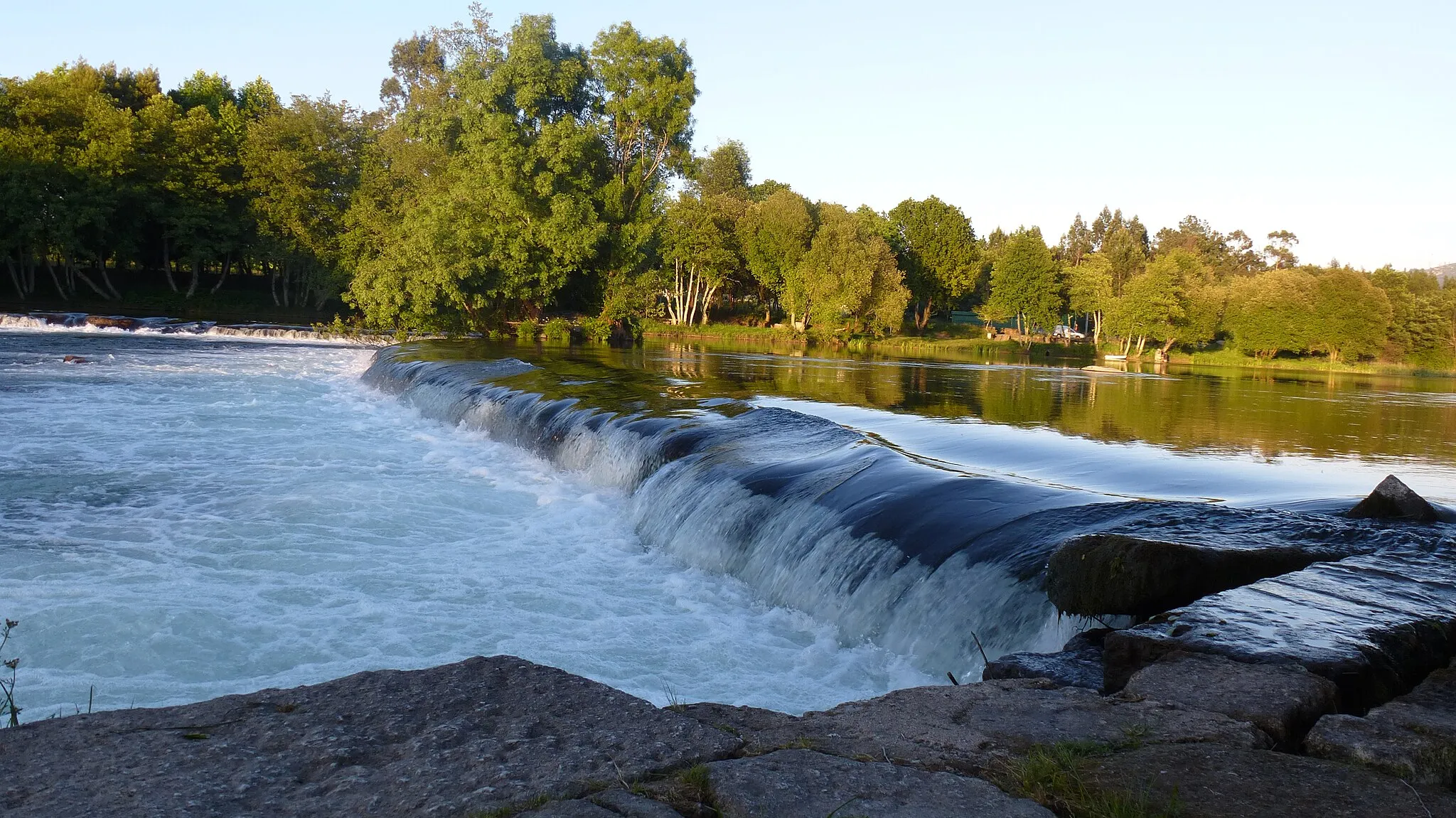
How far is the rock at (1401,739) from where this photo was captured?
10.2 feet

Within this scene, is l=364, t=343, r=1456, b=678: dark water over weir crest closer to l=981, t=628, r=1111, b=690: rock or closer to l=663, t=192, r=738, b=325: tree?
l=981, t=628, r=1111, b=690: rock

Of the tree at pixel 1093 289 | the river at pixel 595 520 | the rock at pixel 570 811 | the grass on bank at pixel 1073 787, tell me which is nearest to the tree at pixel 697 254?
the tree at pixel 1093 289

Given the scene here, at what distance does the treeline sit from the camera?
3725 cm

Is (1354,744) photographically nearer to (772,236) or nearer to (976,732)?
(976,732)

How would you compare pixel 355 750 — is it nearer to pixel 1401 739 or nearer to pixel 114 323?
pixel 1401 739

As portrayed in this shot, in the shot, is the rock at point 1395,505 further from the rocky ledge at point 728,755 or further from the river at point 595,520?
the rocky ledge at point 728,755

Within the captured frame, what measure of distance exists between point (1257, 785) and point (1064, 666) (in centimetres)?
190

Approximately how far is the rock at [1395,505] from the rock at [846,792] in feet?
20.7

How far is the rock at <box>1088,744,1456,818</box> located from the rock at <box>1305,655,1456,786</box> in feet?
0.40

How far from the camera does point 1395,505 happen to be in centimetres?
759

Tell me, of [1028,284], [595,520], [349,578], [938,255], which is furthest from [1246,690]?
[938,255]

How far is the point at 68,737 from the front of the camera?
136 inches

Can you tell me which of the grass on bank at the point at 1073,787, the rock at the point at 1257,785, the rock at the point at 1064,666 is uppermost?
the rock at the point at 1257,785

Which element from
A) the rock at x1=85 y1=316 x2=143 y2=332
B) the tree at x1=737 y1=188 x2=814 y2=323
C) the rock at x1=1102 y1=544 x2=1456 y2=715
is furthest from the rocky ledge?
the tree at x1=737 y1=188 x2=814 y2=323
